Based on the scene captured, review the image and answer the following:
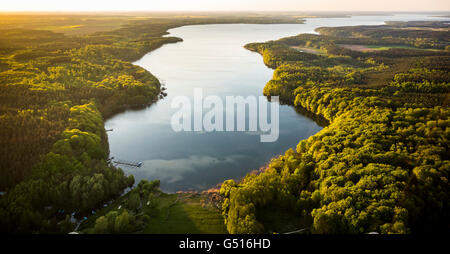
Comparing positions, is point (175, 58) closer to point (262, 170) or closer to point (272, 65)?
point (272, 65)

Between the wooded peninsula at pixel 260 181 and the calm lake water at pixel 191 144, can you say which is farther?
the calm lake water at pixel 191 144

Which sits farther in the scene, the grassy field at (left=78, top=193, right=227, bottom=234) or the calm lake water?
the calm lake water

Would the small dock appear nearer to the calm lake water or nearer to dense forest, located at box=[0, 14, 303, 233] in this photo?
the calm lake water

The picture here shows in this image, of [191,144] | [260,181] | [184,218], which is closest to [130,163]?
[191,144]

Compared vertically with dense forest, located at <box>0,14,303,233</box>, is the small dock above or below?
below

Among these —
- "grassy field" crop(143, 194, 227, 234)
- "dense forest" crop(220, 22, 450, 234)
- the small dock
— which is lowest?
"grassy field" crop(143, 194, 227, 234)

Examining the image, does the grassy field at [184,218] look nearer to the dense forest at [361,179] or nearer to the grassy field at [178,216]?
the grassy field at [178,216]

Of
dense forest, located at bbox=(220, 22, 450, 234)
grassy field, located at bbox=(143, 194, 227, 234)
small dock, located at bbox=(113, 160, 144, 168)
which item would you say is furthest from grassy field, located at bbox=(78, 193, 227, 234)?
small dock, located at bbox=(113, 160, 144, 168)

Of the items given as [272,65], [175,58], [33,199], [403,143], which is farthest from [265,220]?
[175,58]

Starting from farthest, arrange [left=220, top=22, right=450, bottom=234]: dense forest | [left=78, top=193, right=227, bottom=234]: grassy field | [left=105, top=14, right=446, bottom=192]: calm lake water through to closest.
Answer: [left=105, top=14, right=446, bottom=192]: calm lake water
[left=78, top=193, right=227, bottom=234]: grassy field
[left=220, top=22, right=450, bottom=234]: dense forest

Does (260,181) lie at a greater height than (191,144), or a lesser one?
greater

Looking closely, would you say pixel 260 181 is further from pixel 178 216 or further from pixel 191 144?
pixel 191 144

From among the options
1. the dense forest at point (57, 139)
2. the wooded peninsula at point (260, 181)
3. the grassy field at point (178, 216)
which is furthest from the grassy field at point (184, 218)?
the dense forest at point (57, 139)
